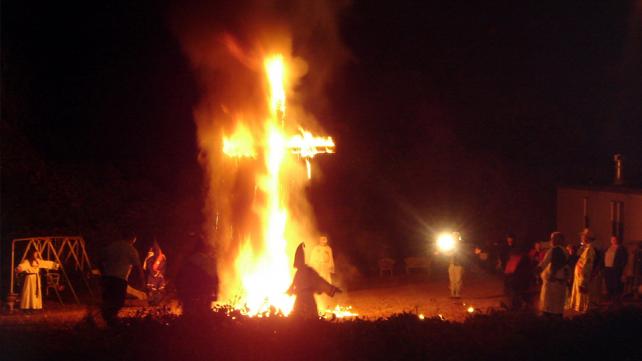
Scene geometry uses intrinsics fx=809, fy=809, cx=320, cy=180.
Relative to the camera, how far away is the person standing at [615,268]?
59.0 ft

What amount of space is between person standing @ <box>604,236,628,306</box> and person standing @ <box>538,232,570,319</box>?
5650 millimetres

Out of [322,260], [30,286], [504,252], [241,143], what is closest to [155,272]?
[30,286]

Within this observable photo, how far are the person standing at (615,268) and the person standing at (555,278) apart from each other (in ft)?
18.5

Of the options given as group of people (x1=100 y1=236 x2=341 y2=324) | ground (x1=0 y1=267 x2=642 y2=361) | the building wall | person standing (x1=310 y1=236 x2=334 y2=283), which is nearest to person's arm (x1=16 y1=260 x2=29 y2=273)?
group of people (x1=100 y1=236 x2=341 y2=324)

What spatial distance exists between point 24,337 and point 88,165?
1594cm

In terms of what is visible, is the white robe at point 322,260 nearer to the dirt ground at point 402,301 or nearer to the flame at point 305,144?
the dirt ground at point 402,301

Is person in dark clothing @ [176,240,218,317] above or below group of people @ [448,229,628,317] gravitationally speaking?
below

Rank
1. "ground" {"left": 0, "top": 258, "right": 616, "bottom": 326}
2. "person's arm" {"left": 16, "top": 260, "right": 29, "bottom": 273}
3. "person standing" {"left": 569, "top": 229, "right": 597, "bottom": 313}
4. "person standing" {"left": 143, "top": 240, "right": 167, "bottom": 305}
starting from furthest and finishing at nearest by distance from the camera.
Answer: "person standing" {"left": 143, "top": 240, "right": 167, "bottom": 305}
"person's arm" {"left": 16, "top": 260, "right": 29, "bottom": 273}
"ground" {"left": 0, "top": 258, "right": 616, "bottom": 326}
"person standing" {"left": 569, "top": 229, "right": 597, "bottom": 313}

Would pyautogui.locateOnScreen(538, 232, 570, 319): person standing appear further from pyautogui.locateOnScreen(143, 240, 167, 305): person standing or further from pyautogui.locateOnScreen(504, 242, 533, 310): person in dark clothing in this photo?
pyautogui.locateOnScreen(143, 240, 167, 305): person standing

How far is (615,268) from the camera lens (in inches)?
711

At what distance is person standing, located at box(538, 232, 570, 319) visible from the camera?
504 inches

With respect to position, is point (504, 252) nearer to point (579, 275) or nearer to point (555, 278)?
point (579, 275)

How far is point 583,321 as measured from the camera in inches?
400

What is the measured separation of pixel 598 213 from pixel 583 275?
984 centimetres
